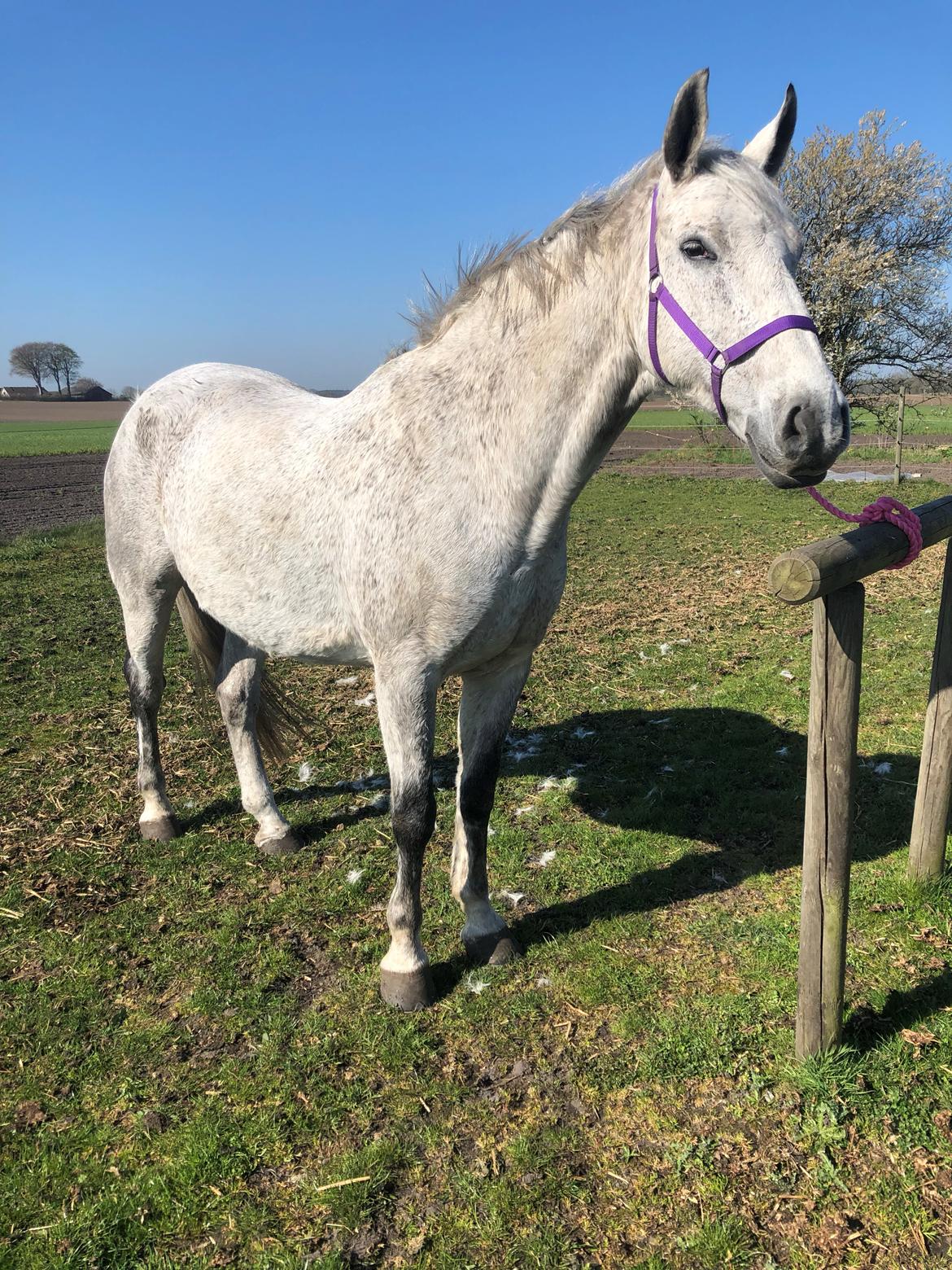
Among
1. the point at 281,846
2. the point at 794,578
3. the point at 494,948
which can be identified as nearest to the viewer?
the point at 794,578

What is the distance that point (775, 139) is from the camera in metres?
2.36

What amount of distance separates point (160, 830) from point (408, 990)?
2.08m

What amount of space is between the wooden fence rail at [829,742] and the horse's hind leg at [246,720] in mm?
2878

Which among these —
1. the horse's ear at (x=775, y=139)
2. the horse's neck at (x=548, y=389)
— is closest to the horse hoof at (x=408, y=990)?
the horse's neck at (x=548, y=389)

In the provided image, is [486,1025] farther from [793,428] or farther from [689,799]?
[793,428]

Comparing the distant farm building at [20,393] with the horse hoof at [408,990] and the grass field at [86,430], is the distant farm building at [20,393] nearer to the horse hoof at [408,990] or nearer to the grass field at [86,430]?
the grass field at [86,430]

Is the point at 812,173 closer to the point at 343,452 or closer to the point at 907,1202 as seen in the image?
the point at 343,452

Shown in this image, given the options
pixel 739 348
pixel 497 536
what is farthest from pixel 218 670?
pixel 739 348

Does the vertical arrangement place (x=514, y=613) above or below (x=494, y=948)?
above

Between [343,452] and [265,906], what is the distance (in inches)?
90.6

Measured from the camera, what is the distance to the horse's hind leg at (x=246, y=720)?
4.41 meters

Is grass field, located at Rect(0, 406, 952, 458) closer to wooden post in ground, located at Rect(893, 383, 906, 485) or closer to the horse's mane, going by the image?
wooden post in ground, located at Rect(893, 383, 906, 485)

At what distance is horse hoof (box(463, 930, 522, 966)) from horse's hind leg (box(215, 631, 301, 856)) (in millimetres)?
1501

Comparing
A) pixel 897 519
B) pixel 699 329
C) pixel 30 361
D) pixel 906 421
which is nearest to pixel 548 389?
pixel 699 329
